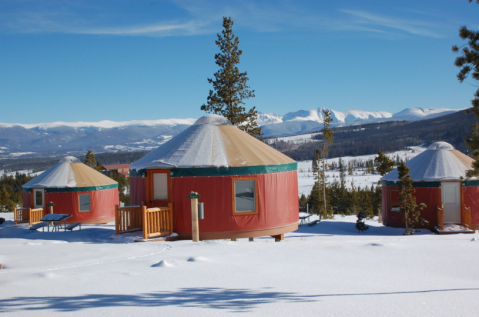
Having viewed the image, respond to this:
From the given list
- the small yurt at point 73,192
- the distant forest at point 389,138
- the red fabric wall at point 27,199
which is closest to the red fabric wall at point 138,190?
the small yurt at point 73,192

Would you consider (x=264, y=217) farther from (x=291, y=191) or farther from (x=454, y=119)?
(x=454, y=119)

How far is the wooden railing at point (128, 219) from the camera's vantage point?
9.53m

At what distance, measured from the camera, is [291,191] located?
10625 millimetres

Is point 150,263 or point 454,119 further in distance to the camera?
point 454,119

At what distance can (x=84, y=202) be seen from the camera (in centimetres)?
1689

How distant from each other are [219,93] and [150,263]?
486 inches

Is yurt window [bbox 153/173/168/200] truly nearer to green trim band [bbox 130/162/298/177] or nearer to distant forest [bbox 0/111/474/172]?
green trim band [bbox 130/162/298/177]

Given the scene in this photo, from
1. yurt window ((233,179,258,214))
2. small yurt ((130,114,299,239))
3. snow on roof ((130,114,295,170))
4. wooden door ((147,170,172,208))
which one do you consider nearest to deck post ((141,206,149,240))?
small yurt ((130,114,299,239))

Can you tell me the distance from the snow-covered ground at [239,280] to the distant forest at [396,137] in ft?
331

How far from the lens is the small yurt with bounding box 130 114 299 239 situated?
30.7 ft

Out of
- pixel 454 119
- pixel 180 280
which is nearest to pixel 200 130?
pixel 180 280

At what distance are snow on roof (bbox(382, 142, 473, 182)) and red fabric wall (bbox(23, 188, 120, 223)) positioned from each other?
36.3 ft

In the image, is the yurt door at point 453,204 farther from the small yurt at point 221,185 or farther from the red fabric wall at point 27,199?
the red fabric wall at point 27,199

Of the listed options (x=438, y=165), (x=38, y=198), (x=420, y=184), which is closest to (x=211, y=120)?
(x=420, y=184)
